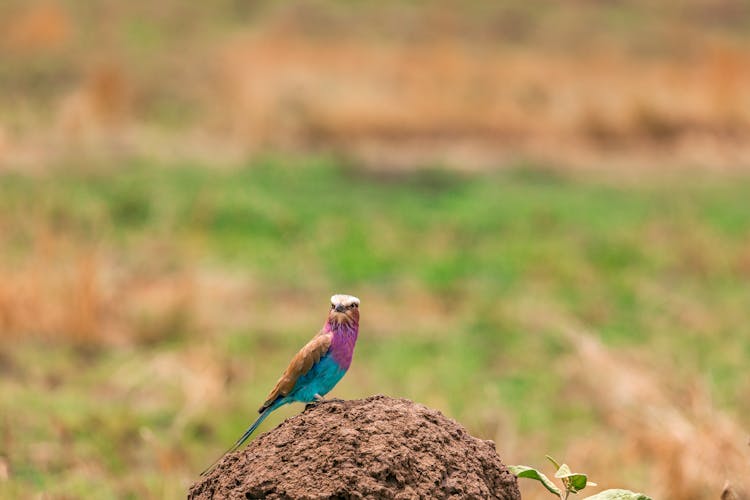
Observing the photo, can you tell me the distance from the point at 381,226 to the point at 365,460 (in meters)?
10.0

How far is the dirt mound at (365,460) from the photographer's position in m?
3.27

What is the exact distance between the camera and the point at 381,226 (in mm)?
13305

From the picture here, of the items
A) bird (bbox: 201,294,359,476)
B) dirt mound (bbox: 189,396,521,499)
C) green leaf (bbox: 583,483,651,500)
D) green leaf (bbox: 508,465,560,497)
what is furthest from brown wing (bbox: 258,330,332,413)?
green leaf (bbox: 583,483,651,500)

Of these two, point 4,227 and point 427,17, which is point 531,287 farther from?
point 427,17

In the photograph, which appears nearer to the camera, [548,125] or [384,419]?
[384,419]

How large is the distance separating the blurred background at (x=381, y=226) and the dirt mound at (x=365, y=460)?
67.0 inches

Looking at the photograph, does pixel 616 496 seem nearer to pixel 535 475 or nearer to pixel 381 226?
pixel 535 475

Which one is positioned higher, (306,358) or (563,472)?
(306,358)

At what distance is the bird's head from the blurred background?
70.2 inches

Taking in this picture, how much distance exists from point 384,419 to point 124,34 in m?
18.8

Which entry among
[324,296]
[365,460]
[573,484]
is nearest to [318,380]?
[365,460]

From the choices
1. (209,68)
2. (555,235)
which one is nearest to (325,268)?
(555,235)

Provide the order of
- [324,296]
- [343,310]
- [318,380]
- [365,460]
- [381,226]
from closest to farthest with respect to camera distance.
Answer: [365,460]
[343,310]
[318,380]
[324,296]
[381,226]

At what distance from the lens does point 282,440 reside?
3453 millimetres
